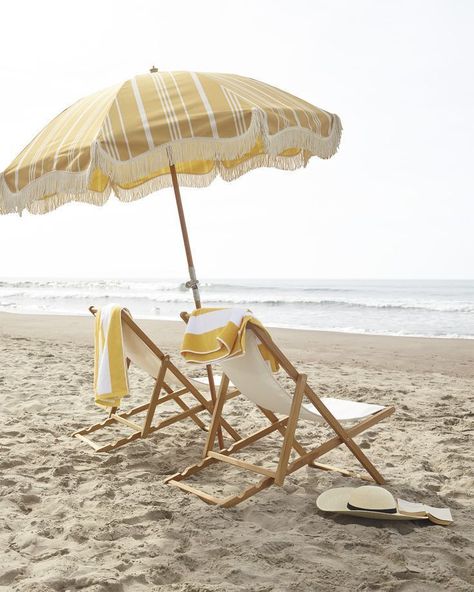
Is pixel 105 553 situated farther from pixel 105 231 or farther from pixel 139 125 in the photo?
pixel 105 231

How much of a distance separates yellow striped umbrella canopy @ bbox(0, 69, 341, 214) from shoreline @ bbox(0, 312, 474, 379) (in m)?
5.03

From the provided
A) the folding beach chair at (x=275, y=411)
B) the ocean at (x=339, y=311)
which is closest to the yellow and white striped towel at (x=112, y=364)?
the folding beach chair at (x=275, y=411)

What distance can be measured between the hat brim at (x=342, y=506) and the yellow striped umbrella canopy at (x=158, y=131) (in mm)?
1709

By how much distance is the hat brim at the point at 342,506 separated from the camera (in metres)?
2.61

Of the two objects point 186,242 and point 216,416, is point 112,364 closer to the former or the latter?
point 216,416

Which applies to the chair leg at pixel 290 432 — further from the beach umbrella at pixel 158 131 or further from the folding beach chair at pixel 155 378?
the beach umbrella at pixel 158 131

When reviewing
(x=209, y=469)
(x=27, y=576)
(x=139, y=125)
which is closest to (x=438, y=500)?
(x=209, y=469)

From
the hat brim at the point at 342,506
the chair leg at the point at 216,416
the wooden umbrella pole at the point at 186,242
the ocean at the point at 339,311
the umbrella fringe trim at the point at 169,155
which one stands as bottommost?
the ocean at the point at 339,311

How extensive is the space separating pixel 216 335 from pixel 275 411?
1.88 ft

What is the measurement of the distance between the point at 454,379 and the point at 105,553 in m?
5.18

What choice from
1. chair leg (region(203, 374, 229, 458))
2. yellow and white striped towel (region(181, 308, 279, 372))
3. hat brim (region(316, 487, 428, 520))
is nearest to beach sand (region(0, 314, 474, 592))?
hat brim (region(316, 487, 428, 520))

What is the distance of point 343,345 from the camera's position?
9.41 metres

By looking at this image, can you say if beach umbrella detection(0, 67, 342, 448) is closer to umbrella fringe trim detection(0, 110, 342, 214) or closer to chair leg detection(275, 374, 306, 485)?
umbrella fringe trim detection(0, 110, 342, 214)

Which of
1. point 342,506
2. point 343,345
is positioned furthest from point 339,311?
point 342,506
